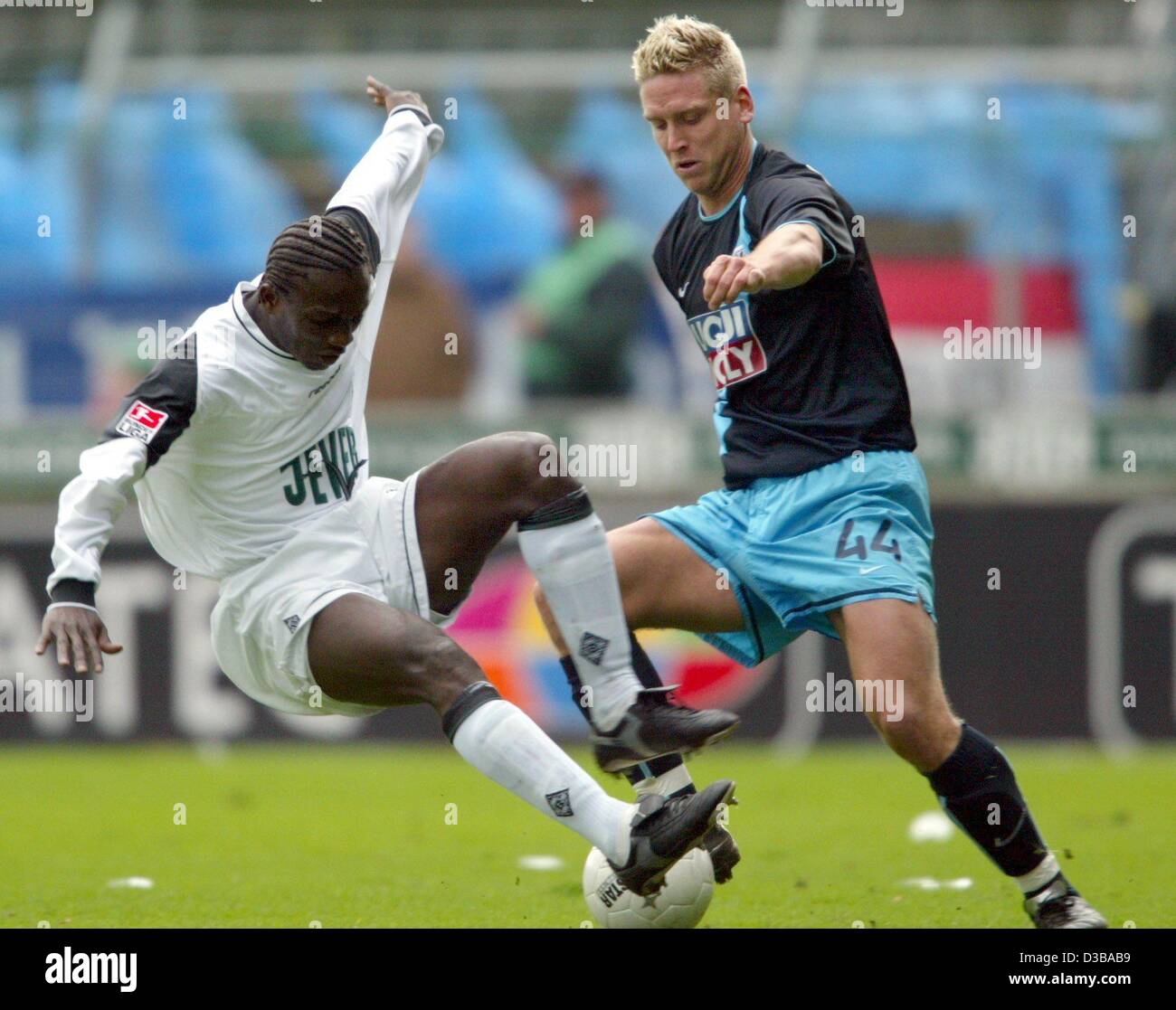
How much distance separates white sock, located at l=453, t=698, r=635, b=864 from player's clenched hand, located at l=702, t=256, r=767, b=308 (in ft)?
3.85

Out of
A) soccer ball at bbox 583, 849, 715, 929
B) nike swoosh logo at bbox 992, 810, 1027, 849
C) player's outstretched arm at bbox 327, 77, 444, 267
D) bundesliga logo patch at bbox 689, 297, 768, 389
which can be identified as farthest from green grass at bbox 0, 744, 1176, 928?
player's outstretched arm at bbox 327, 77, 444, 267

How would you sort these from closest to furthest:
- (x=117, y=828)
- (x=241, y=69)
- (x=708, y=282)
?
1. (x=708, y=282)
2. (x=117, y=828)
3. (x=241, y=69)

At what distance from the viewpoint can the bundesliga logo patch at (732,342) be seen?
5.20 meters

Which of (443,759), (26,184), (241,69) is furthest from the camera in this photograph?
(241,69)

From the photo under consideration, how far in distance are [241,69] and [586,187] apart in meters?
3.35

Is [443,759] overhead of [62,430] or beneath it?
beneath

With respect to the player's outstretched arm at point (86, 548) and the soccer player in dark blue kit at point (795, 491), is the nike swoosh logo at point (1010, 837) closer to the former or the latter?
the soccer player in dark blue kit at point (795, 491)

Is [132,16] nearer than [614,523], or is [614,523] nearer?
[614,523]

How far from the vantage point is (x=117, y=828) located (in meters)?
7.64

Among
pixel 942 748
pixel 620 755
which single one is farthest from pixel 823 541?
pixel 620 755

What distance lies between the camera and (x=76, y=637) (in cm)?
444

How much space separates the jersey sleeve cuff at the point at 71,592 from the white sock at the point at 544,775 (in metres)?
1.01

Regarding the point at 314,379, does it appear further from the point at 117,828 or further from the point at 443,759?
the point at 443,759

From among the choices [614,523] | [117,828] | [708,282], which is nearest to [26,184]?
[614,523]
